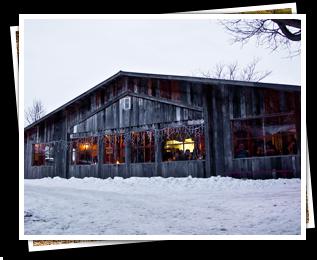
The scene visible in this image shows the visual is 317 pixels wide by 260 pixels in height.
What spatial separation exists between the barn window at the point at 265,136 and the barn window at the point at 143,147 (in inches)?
73.9

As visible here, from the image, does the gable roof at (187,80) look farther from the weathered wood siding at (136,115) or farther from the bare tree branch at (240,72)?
the weathered wood siding at (136,115)

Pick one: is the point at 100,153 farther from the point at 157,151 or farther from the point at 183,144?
the point at 183,144

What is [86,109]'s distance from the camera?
34.4 feet

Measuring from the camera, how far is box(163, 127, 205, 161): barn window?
888cm

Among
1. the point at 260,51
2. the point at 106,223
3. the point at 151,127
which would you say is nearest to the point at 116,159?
the point at 151,127

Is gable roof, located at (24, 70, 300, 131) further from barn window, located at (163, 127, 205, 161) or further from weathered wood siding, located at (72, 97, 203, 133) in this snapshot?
barn window, located at (163, 127, 205, 161)

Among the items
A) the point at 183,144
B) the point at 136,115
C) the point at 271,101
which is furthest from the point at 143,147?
the point at 271,101

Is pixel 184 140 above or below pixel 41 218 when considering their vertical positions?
above

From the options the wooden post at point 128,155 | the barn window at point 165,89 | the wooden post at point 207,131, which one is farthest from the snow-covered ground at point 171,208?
the barn window at point 165,89

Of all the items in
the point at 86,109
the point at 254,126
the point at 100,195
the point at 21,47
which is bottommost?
the point at 100,195

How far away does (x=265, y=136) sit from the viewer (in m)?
8.29

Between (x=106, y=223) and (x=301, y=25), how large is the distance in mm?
4698

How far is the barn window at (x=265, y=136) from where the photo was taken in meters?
7.55

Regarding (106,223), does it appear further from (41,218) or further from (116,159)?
(116,159)
